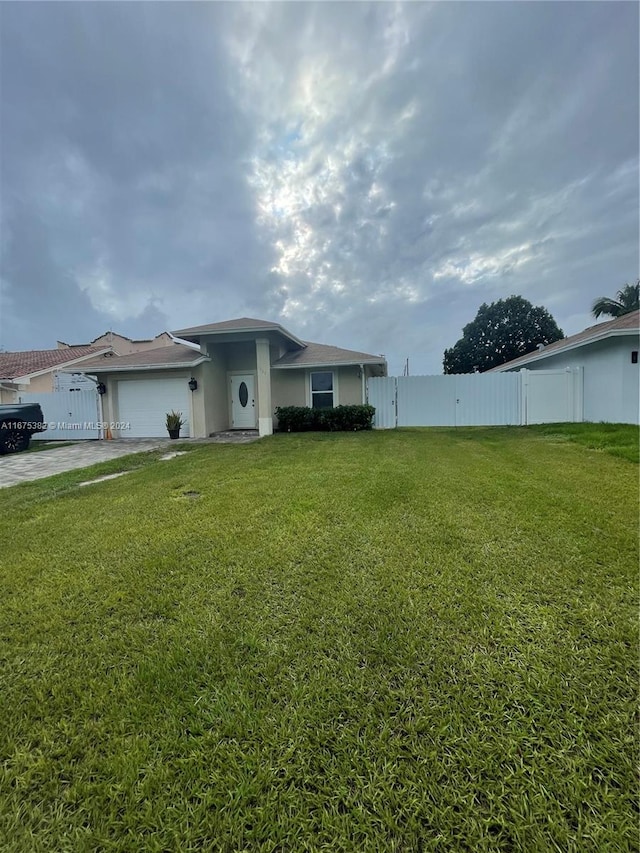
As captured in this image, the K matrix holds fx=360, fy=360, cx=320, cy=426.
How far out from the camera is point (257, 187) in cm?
1650

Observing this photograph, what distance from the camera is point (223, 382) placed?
14.3 m

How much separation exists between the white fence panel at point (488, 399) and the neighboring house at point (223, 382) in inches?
133

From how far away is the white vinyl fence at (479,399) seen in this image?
13.2 m

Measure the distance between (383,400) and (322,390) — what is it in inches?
95.7

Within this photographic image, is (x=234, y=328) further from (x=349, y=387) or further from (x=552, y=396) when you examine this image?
(x=552, y=396)

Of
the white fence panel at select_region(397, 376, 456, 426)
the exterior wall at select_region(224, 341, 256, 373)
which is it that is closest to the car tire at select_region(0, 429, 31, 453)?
the exterior wall at select_region(224, 341, 256, 373)

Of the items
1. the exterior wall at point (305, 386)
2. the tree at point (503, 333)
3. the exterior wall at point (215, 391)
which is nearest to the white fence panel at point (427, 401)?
the exterior wall at point (305, 386)

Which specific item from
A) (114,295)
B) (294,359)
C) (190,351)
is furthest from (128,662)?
(114,295)

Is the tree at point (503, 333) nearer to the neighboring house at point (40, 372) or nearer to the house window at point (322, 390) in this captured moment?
the house window at point (322, 390)

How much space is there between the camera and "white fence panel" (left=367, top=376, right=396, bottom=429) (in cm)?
1403

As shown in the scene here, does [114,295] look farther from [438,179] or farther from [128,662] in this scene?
[128,662]

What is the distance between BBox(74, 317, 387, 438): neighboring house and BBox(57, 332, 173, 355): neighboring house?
10278mm

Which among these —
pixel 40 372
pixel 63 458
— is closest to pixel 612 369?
pixel 63 458

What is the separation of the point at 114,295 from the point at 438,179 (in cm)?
2174
